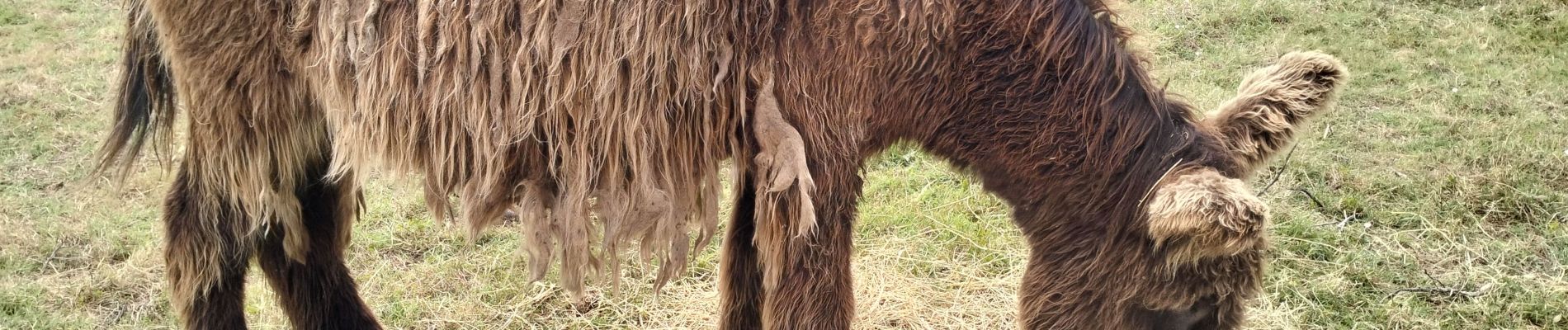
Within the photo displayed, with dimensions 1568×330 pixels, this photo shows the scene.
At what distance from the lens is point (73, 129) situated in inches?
209

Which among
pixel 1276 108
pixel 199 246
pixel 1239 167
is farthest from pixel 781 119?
pixel 199 246

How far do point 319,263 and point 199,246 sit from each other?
38 centimetres

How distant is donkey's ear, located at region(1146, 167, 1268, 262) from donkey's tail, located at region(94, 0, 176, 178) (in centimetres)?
296

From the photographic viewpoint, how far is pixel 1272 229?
411 cm

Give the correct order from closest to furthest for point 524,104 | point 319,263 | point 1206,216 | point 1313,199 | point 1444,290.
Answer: point 1206,216, point 524,104, point 319,263, point 1444,290, point 1313,199

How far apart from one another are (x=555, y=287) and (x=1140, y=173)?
2.57m

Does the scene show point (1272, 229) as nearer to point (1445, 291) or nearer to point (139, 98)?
Answer: point (1445, 291)

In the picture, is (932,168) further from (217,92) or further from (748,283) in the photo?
(217,92)

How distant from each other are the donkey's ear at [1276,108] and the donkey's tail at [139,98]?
10.4 ft

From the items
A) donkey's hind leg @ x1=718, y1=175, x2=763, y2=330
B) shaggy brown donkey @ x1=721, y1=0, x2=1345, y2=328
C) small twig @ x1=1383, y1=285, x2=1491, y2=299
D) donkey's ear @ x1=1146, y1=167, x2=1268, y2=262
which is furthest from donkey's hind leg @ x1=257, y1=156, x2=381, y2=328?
small twig @ x1=1383, y1=285, x2=1491, y2=299

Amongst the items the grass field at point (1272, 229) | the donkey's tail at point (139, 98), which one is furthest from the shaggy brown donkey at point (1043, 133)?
the donkey's tail at point (139, 98)

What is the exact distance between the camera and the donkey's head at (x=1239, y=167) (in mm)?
2010

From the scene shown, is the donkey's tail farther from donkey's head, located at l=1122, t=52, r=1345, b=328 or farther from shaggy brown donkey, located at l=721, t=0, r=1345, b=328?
donkey's head, located at l=1122, t=52, r=1345, b=328

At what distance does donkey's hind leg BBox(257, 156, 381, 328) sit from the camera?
332 centimetres
